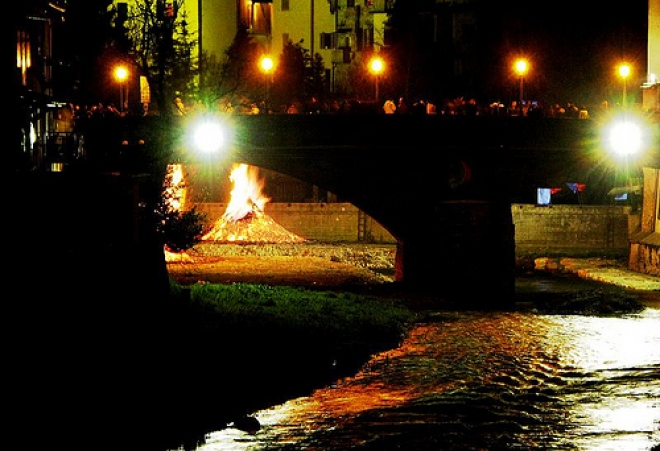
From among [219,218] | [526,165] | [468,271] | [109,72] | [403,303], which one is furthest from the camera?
[219,218]

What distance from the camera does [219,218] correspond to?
62.8 m

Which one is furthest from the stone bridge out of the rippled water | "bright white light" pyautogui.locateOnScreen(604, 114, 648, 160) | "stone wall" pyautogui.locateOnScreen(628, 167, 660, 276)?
the rippled water

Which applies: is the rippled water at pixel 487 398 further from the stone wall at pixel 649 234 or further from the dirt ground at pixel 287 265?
the dirt ground at pixel 287 265

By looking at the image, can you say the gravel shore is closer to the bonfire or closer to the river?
the bonfire

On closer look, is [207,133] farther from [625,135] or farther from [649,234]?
[649,234]

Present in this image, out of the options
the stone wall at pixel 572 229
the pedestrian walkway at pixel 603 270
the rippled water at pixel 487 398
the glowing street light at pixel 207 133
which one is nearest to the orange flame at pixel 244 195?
the stone wall at pixel 572 229

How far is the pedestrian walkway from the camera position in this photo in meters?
42.7

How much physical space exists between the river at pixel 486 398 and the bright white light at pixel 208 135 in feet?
33.5

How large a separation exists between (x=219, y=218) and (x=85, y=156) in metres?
22.3

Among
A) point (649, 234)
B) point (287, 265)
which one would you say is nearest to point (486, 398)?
point (649, 234)

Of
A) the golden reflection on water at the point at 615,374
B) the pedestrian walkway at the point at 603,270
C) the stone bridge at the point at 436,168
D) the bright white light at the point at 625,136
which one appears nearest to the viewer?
the golden reflection on water at the point at 615,374

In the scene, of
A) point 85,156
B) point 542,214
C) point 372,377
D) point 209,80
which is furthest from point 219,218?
point 372,377

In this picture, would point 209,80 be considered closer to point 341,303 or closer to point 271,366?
point 341,303

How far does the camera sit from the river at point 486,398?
20484 mm
